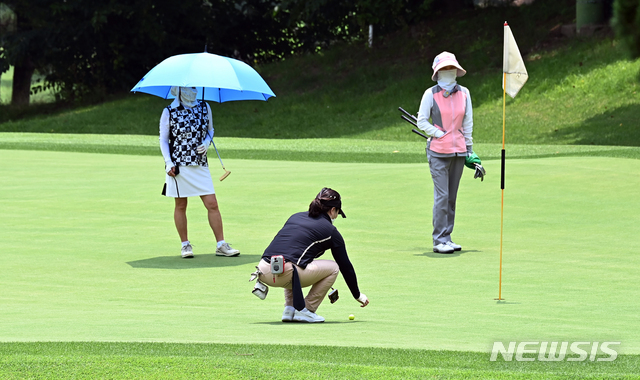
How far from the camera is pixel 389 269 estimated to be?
930 cm

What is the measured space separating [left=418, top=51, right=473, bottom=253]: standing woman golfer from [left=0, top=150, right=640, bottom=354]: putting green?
47 centimetres

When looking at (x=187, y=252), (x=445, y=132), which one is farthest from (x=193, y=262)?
(x=445, y=132)

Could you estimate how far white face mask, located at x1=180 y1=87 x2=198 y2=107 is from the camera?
9961 millimetres

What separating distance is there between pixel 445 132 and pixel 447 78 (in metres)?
0.60

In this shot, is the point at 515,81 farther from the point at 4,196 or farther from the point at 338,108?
the point at 338,108

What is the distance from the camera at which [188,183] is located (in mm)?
9992

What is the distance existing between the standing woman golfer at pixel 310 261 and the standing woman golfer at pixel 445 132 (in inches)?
136

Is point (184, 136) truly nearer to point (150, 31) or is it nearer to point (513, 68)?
point (513, 68)

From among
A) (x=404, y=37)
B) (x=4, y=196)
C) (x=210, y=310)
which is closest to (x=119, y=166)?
(x=4, y=196)

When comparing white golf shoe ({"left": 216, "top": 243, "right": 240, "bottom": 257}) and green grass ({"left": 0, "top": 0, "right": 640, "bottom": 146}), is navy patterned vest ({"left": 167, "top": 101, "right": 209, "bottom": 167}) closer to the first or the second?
white golf shoe ({"left": 216, "top": 243, "right": 240, "bottom": 257})

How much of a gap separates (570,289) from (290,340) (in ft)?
10.6

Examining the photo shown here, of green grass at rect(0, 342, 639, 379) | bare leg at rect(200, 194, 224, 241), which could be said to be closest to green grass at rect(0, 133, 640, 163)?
bare leg at rect(200, 194, 224, 241)

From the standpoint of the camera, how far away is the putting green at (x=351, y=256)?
6.34 m

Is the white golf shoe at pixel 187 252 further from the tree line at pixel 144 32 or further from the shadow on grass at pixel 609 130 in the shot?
the tree line at pixel 144 32
